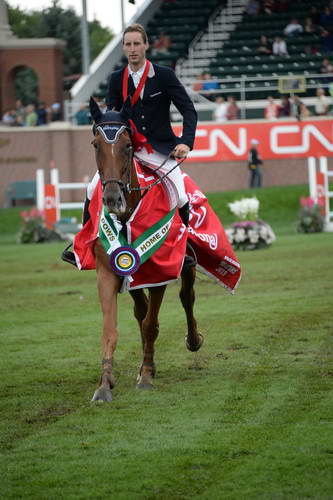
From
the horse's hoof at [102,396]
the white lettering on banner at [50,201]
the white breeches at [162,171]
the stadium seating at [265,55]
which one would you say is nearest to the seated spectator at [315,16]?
the stadium seating at [265,55]

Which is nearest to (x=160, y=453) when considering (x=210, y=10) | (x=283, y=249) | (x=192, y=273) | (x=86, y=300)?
(x=192, y=273)

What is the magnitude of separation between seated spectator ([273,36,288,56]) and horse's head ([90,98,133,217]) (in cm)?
2921

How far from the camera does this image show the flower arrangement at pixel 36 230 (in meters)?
26.4

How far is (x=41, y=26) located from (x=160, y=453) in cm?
4858

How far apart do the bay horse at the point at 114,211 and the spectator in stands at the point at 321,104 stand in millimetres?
25583

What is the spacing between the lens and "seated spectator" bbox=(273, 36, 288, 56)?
35.9 metres

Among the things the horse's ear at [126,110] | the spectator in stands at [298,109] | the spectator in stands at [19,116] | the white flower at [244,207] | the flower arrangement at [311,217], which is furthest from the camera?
the spectator in stands at [19,116]

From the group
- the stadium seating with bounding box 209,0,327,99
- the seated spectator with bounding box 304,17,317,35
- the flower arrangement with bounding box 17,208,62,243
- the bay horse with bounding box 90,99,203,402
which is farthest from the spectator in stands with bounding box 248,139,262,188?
the bay horse with bounding box 90,99,203,402

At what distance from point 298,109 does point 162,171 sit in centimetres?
2541

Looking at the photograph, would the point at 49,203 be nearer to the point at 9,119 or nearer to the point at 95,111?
the point at 9,119

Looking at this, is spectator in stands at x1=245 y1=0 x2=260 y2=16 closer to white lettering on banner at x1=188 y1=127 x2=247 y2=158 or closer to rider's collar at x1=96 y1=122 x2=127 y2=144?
white lettering on banner at x1=188 y1=127 x2=247 y2=158

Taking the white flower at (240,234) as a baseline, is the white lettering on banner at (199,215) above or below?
above

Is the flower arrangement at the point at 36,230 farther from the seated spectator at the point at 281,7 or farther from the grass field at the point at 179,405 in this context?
the seated spectator at the point at 281,7

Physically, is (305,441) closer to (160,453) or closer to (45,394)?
(160,453)
